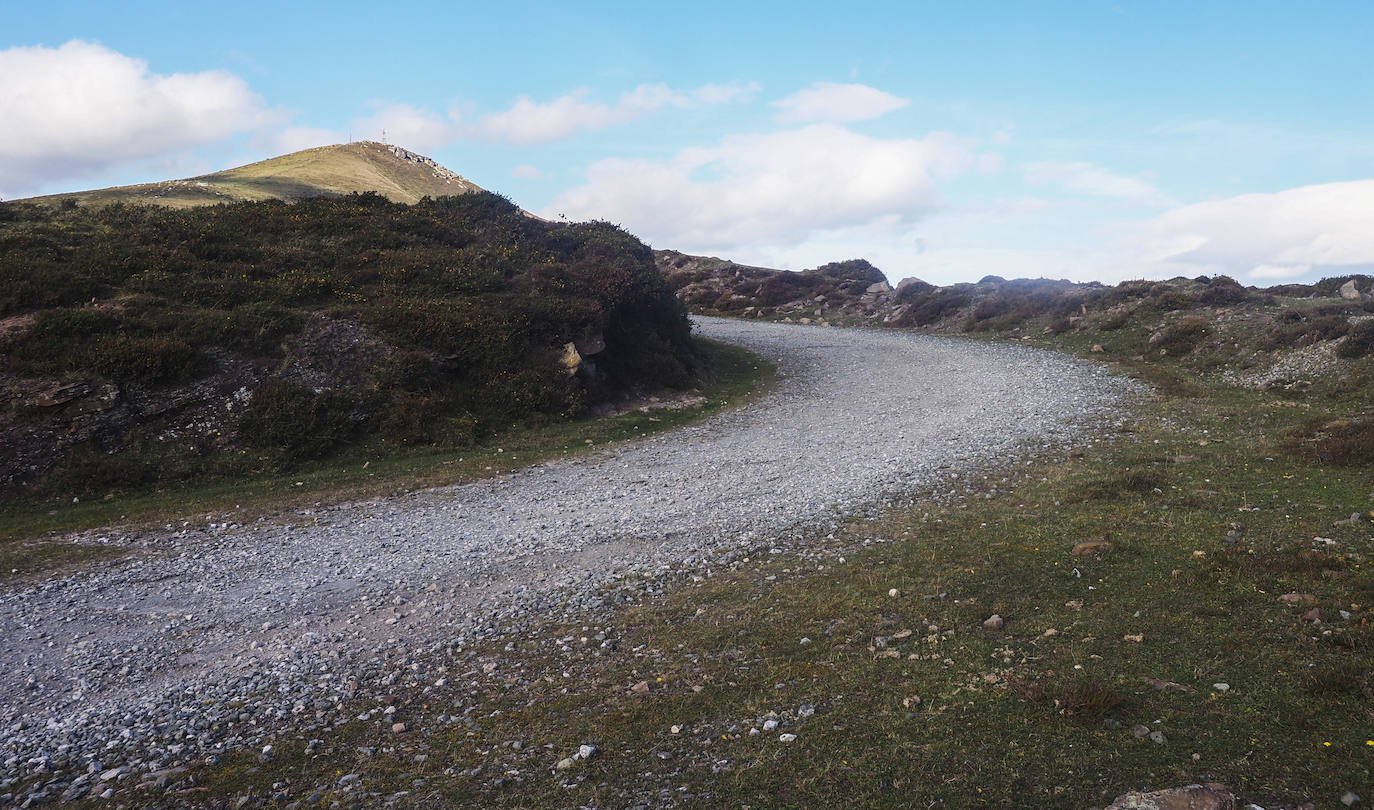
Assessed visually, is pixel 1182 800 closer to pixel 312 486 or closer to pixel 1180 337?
pixel 312 486

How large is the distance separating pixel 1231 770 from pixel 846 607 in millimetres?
4666

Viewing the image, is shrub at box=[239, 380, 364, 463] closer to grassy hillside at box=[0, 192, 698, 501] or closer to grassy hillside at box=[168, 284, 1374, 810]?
grassy hillside at box=[0, 192, 698, 501]

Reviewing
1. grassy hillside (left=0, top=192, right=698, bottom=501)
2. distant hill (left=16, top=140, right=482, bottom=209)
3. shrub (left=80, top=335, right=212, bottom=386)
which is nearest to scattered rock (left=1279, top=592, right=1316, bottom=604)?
grassy hillside (left=0, top=192, right=698, bottom=501)

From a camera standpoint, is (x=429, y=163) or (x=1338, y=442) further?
(x=429, y=163)

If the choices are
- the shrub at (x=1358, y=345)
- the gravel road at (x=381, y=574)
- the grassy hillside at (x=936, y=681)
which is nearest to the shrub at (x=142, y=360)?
the gravel road at (x=381, y=574)

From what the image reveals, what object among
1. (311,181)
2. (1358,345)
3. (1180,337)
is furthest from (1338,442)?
(311,181)

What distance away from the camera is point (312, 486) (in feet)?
59.1

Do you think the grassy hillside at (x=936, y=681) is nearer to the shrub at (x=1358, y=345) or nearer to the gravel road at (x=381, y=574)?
the gravel road at (x=381, y=574)

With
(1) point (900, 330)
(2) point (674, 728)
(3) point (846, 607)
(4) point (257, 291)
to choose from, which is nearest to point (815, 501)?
(3) point (846, 607)

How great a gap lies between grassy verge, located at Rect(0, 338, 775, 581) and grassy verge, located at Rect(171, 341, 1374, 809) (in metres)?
9.43

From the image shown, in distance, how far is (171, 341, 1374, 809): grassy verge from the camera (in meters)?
6.37

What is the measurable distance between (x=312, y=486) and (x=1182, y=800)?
18108mm

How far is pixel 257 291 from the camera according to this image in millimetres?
24766

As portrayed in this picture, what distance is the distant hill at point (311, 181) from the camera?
159 feet
